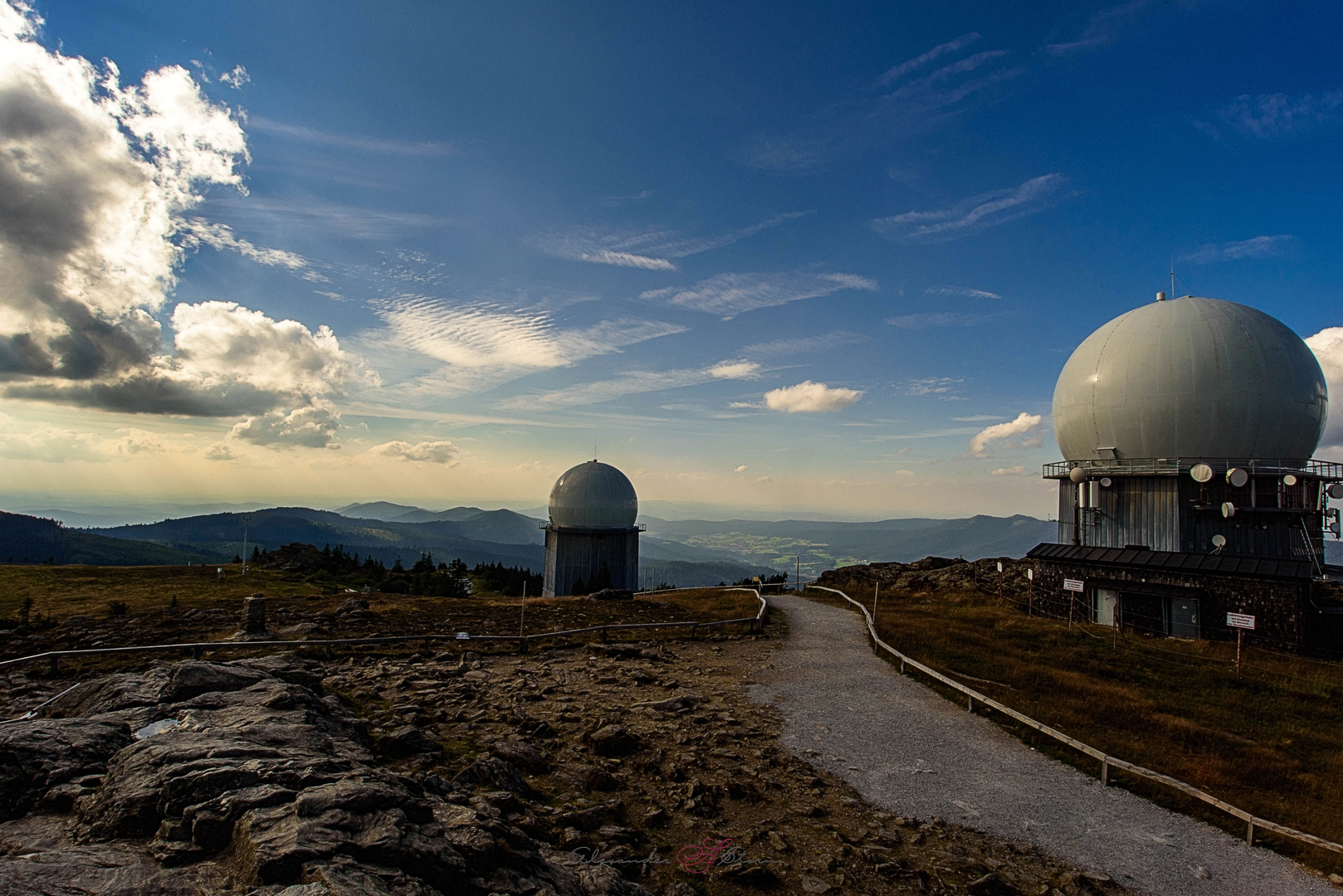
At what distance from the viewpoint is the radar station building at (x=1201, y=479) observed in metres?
25.4

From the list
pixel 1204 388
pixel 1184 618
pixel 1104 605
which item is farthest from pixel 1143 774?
pixel 1204 388

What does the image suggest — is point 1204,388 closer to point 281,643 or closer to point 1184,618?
point 1184,618

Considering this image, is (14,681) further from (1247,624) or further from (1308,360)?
(1308,360)

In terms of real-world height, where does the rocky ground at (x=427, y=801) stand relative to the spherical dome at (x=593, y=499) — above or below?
below

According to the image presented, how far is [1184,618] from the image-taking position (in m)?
25.5

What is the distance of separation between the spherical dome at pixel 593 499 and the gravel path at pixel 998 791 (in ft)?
124

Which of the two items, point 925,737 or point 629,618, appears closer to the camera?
point 925,737

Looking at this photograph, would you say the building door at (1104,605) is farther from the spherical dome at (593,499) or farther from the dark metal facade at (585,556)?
the spherical dome at (593,499)

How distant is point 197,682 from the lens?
9.67 m

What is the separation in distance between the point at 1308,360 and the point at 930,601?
68.2 ft

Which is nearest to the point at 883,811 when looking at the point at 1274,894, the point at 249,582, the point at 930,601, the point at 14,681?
the point at 1274,894

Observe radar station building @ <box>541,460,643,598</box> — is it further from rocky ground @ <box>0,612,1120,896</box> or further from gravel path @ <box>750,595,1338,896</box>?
rocky ground @ <box>0,612,1120,896</box>

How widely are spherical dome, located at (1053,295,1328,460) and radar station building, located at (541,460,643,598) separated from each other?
34809 millimetres

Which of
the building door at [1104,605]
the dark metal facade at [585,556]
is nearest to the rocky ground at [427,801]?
the building door at [1104,605]
